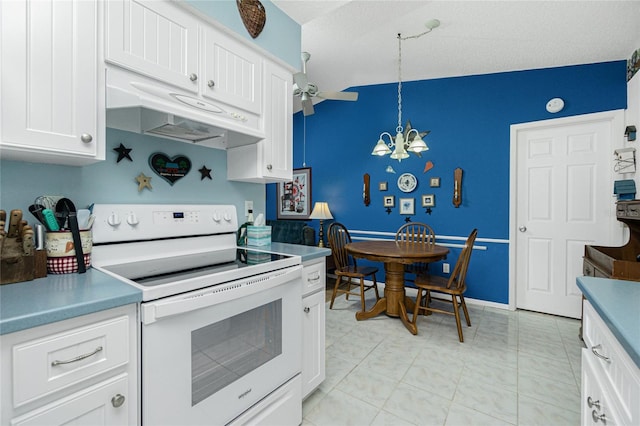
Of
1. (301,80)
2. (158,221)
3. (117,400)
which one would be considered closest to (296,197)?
(301,80)

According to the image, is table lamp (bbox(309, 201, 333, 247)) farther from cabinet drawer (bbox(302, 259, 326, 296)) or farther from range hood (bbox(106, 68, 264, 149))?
range hood (bbox(106, 68, 264, 149))

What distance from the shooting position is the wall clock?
13.3ft

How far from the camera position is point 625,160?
8.91 ft

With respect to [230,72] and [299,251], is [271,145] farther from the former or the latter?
[299,251]

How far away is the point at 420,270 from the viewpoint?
366cm

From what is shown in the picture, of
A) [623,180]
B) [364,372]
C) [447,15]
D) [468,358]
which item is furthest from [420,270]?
[447,15]

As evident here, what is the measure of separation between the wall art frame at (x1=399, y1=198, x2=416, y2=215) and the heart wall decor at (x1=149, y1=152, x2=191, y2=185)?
10.1 ft

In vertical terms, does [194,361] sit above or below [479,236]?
below

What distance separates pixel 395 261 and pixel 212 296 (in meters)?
1.98

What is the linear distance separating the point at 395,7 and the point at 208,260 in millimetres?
2408

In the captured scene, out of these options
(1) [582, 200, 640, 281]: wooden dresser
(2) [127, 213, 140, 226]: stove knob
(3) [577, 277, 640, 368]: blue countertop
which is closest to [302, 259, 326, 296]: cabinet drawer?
(2) [127, 213, 140, 226]: stove knob

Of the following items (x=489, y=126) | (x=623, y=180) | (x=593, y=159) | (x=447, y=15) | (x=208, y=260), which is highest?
(x=447, y=15)

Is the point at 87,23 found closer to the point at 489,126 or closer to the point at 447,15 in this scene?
the point at 447,15

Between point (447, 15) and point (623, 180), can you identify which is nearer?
point (447, 15)
